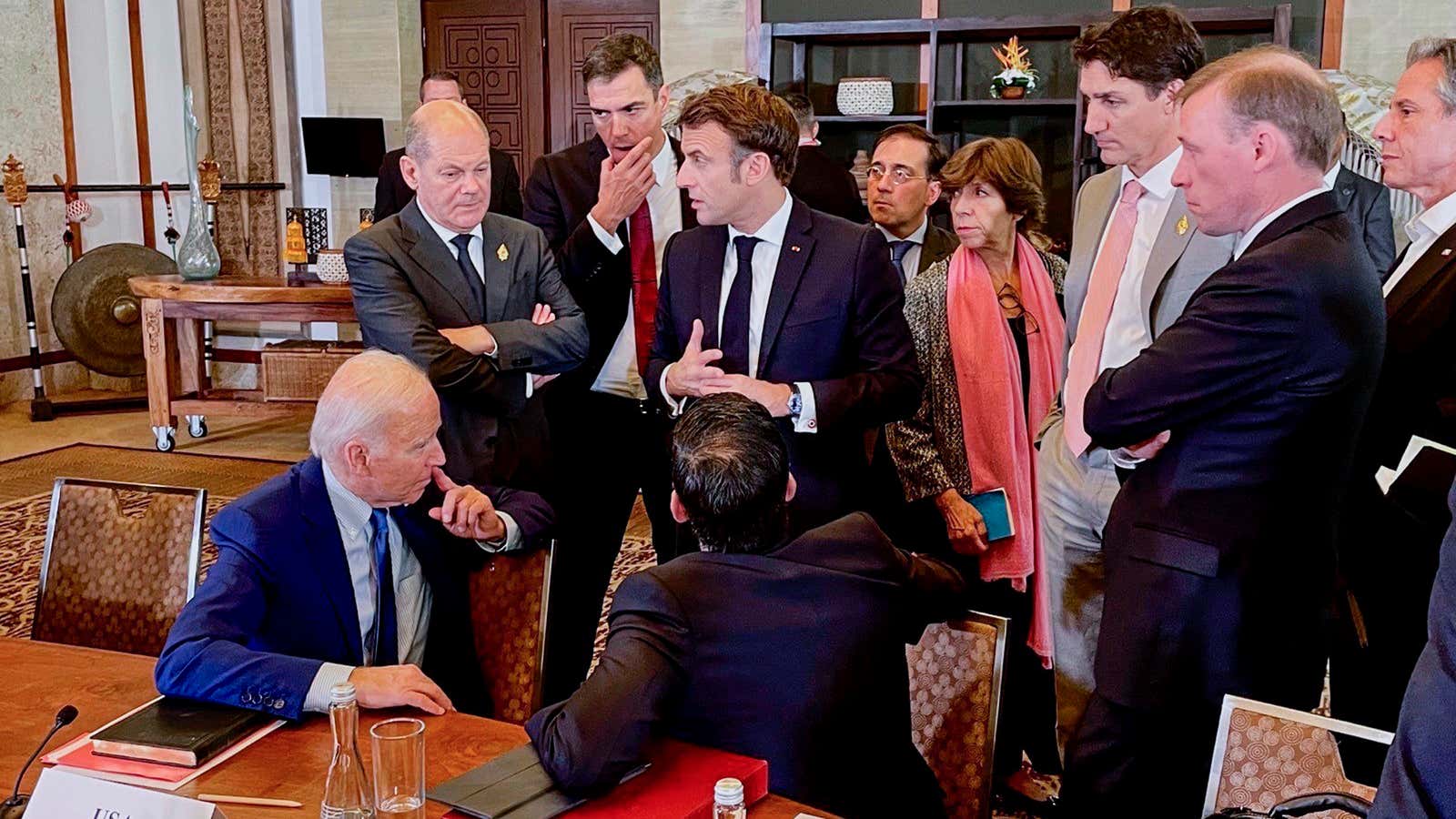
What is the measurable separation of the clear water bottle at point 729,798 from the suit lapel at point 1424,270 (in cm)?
185

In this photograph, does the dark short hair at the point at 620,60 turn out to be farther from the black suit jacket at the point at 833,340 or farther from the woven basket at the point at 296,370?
the woven basket at the point at 296,370

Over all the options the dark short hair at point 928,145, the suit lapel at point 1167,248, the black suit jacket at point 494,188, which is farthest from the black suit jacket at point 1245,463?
the black suit jacket at point 494,188

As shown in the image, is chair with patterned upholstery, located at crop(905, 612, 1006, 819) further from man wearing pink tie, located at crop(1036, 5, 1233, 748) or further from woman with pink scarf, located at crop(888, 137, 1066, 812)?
woman with pink scarf, located at crop(888, 137, 1066, 812)

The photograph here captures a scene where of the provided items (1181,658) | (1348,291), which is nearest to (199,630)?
(1181,658)

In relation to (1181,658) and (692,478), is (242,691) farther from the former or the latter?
(1181,658)

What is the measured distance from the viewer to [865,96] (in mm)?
7207

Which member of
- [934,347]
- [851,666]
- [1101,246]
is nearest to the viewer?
[851,666]

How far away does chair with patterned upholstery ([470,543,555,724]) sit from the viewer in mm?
2436

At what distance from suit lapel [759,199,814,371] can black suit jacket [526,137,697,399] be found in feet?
1.79

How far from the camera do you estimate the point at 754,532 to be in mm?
1881

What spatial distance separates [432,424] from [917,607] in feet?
2.96

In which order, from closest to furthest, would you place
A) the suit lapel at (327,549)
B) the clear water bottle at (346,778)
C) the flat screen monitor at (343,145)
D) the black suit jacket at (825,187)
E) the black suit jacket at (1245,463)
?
the clear water bottle at (346,778) → the black suit jacket at (1245,463) → the suit lapel at (327,549) → the black suit jacket at (825,187) → the flat screen monitor at (343,145)

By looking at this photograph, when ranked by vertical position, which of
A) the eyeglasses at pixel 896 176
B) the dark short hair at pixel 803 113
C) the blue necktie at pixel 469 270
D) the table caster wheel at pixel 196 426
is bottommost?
the table caster wheel at pixel 196 426

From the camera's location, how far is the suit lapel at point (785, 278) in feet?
9.05
